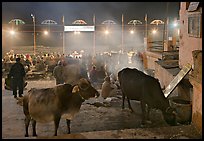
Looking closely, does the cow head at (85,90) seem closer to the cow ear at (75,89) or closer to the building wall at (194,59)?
the cow ear at (75,89)

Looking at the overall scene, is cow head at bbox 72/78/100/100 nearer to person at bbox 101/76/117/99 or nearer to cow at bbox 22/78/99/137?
cow at bbox 22/78/99/137

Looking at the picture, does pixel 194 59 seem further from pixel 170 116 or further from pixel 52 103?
pixel 52 103

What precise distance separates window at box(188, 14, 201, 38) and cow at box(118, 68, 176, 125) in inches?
98.5

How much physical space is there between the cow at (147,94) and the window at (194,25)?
2.50 m

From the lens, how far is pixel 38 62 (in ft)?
67.5

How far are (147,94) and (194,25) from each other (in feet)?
11.6

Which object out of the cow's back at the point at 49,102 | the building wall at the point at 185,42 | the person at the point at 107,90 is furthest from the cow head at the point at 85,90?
the building wall at the point at 185,42

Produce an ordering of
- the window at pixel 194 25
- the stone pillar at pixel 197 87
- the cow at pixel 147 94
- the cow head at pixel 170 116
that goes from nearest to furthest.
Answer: the stone pillar at pixel 197 87
the cow head at pixel 170 116
the cow at pixel 147 94
the window at pixel 194 25

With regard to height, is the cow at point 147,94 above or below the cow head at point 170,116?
above

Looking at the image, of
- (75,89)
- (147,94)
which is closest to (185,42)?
(147,94)

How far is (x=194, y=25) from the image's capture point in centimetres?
1070

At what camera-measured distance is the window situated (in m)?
10.1

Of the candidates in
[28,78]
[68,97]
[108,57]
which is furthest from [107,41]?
[68,97]

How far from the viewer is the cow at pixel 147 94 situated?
8227 millimetres
